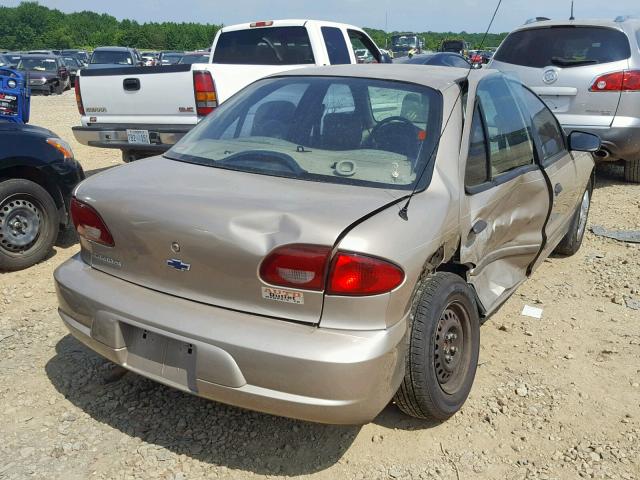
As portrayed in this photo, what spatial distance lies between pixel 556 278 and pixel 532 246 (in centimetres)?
112

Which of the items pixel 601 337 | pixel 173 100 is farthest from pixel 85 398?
pixel 173 100

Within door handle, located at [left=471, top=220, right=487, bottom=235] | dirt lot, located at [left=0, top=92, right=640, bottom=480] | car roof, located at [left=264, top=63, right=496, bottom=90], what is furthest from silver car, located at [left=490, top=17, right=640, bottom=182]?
door handle, located at [left=471, top=220, right=487, bottom=235]

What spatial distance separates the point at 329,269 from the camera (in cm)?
232

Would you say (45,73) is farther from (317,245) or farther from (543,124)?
(317,245)

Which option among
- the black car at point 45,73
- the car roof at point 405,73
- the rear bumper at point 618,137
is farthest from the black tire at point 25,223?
the black car at point 45,73

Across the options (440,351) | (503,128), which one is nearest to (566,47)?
(503,128)

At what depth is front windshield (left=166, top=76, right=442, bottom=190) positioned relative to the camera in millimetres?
2908

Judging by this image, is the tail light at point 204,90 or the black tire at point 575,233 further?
the tail light at point 204,90

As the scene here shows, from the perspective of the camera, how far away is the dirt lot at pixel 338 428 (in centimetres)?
273

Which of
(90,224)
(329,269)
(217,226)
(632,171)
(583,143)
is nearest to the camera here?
(329,269)

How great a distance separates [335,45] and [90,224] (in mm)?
6326

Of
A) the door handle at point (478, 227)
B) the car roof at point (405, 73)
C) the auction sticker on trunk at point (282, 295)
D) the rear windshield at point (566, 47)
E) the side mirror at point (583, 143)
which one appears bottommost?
the door handle at point (478, 227)

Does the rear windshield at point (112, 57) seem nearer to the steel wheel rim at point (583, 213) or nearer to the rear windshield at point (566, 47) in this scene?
the rear windshield at point (566, 47)

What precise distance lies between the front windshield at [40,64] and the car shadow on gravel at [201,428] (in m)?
24.9
